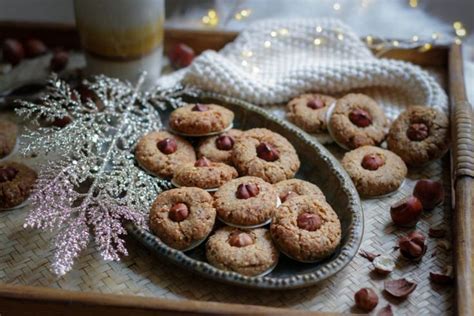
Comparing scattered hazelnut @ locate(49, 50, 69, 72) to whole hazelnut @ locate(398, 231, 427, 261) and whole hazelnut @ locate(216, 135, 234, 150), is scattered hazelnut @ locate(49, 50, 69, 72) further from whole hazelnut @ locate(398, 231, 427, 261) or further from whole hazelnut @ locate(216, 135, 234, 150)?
whole hazelnut @ locate(398, 231, 427, 261)

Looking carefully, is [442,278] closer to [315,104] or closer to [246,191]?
[246,191]

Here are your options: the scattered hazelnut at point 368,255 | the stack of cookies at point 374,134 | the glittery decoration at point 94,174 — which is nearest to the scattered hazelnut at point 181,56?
the glittery decoration at point 94,174

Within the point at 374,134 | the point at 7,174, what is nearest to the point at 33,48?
the point at 7,174

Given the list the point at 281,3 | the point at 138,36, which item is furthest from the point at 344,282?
the point at 281,3

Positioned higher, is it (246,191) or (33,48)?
(246,191)

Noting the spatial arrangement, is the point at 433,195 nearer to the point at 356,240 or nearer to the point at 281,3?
the point at 356,240

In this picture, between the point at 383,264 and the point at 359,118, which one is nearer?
the point at 383,264
